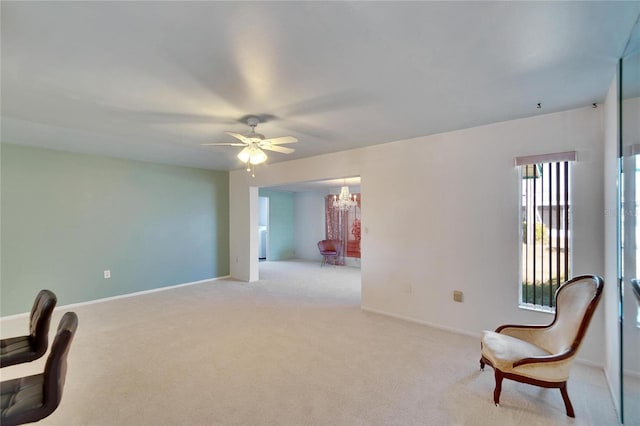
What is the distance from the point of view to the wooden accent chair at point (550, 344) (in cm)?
201

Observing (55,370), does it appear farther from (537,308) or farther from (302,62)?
(537,308)

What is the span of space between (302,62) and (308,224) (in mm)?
7450

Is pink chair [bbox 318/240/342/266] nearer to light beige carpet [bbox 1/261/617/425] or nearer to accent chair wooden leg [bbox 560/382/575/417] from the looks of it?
light beige carpet [bbox 1/261/617/425]

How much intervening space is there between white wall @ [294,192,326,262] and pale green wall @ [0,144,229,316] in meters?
3.32

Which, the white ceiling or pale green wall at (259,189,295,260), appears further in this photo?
pale green wall at (259,189,295,260)

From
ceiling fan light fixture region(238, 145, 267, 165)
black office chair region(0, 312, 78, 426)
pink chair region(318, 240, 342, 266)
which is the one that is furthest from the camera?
pink chair region(318, 240, 342, 266)

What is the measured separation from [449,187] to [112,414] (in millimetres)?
3709

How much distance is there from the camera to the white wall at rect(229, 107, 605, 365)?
274 centimetres

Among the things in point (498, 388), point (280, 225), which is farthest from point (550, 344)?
point (280, 225)

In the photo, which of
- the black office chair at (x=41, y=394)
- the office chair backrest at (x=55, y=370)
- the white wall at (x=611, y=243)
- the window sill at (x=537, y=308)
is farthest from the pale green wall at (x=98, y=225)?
the white wall at (x=611, y=243)

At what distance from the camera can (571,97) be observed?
2533 millimetres

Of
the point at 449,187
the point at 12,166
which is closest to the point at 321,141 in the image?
the point at 449,187

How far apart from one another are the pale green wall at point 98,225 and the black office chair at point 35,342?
2874 mm

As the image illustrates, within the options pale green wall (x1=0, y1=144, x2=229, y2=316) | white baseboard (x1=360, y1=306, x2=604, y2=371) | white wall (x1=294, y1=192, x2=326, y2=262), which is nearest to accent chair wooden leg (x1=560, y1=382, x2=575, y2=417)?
white baseboard (x1=360, y1=306, x2=604, y2=371)
